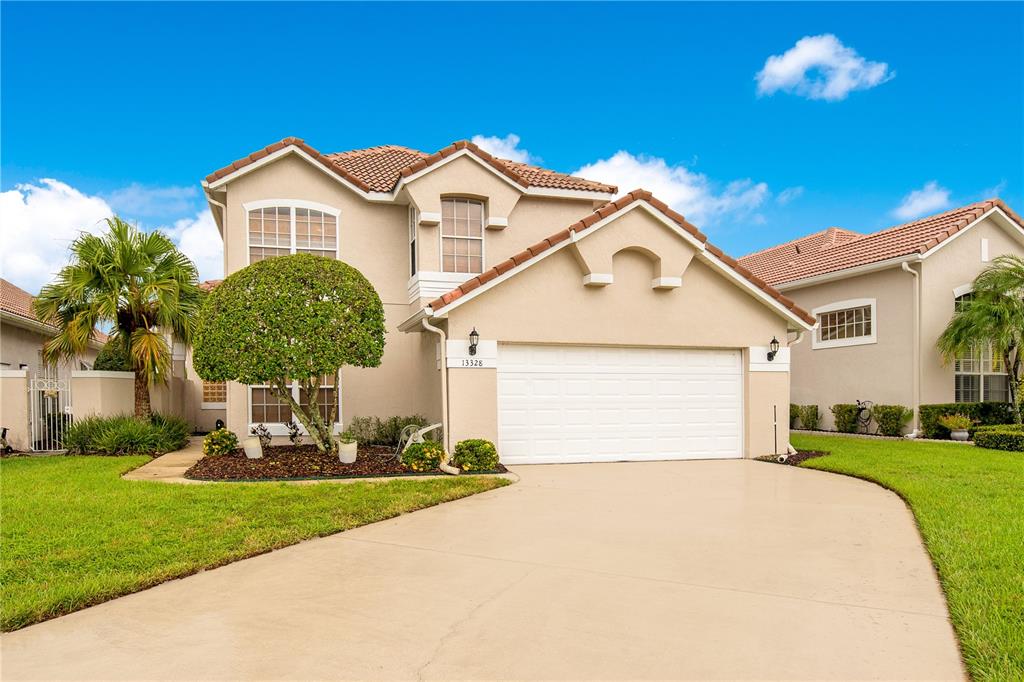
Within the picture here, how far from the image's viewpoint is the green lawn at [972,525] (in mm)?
3998

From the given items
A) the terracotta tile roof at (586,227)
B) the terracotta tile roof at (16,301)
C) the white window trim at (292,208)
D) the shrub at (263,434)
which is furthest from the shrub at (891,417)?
the terracotta tile roof at (16,301)

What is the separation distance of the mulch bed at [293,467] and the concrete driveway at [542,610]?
3.52m

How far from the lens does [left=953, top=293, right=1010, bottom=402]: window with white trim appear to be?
58.0ft

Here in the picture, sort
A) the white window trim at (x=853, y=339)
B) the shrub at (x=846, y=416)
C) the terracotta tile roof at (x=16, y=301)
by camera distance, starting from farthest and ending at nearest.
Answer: the shrub at (x=846, y=416) → the white window trim at (x=853, y=339) → the terracotta tile roof at (x=16, y=301)

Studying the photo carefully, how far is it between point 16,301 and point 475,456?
17255 millimetres

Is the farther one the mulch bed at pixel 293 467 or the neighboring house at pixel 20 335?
the neighboring house at pixel 20 335

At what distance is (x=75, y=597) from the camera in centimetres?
477

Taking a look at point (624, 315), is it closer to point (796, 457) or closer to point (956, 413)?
point (796, 457)

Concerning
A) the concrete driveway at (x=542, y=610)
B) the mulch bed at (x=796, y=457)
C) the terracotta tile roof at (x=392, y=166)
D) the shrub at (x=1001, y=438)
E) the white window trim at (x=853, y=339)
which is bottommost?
the mulch bed at (x=796, y=457)

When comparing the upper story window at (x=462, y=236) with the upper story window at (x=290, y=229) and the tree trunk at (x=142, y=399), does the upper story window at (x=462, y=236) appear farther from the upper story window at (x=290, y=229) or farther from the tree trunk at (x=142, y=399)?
the tree trunk at (x=142, y=399)

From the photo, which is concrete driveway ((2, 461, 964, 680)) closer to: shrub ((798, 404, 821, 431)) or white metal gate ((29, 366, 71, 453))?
white metal gate ((29, 366, 71, 453))

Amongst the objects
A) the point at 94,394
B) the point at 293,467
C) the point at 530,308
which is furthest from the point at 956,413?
the point at 94,394

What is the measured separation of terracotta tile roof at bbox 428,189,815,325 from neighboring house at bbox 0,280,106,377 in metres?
10.7

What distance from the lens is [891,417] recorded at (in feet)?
Answer: 57.1
